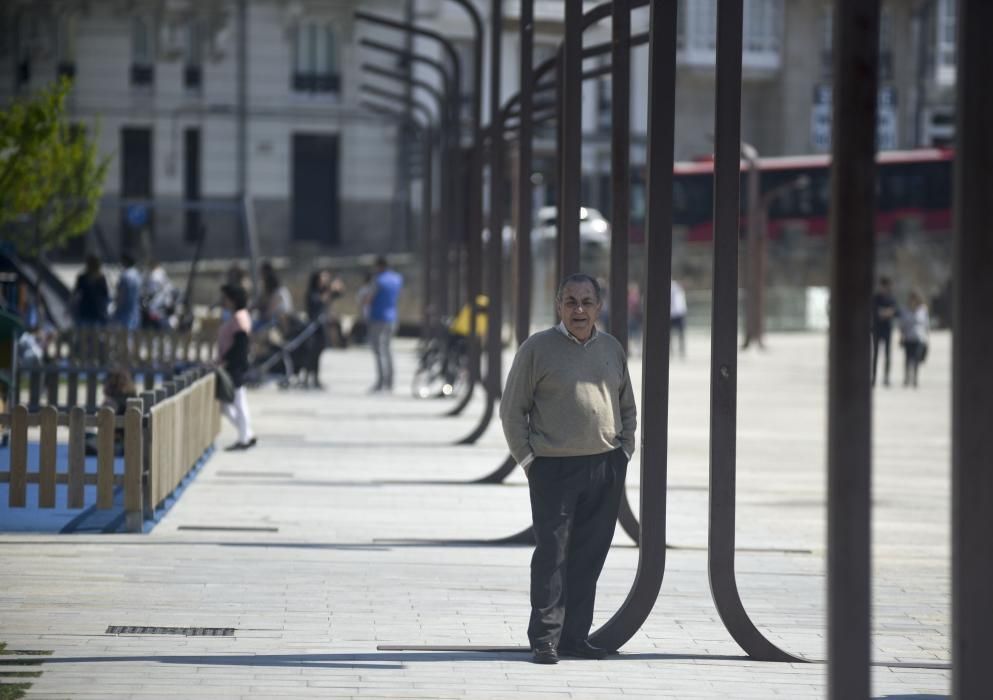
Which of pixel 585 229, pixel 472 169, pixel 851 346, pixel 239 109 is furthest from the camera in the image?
pixel 239 109

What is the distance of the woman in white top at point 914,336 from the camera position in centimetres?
3419

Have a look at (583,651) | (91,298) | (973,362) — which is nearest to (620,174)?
(583,651)

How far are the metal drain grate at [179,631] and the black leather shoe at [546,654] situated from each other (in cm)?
134

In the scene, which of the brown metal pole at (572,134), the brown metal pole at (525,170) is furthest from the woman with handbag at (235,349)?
the brown metal pole at (572,134)

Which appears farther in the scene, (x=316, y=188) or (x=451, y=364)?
(x=316, y=188)

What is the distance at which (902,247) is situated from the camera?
197 ft

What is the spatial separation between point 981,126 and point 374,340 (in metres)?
20.7

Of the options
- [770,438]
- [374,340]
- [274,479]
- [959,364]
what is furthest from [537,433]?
[374,340]

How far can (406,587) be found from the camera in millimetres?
9711

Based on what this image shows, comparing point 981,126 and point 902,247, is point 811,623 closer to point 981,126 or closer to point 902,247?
point 981,126

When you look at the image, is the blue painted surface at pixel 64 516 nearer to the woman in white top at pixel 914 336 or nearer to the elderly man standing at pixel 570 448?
the elderly man standing at pixel 570 448

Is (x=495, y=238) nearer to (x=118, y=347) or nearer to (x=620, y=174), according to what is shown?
(x=620, y=174)

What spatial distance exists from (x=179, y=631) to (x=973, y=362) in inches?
158

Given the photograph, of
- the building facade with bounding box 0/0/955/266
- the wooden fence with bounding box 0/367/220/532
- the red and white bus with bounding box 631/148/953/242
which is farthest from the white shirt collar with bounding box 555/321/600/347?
the red and white bus with bounding box 631/148/953/242
